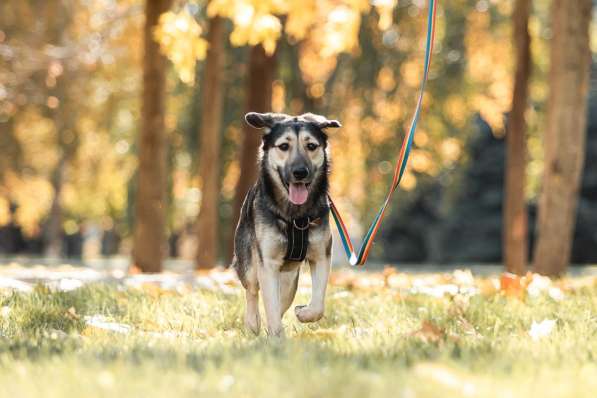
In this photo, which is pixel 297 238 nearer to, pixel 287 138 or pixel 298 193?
pixel 298 193

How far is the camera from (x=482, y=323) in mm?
5137

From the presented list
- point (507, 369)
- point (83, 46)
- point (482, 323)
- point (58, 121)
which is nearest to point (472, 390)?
point (507, 369)

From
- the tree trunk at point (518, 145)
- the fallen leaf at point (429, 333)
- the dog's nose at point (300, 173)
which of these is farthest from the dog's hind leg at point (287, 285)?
the tree trunk at point (518, 145)

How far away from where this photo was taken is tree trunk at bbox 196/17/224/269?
12.8m

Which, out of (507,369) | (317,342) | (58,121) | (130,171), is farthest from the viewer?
(130,171)

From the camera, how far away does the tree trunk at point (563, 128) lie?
948 centimetres

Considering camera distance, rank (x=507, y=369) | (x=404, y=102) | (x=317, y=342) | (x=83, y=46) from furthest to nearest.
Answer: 1. (x=404, y=102)
2. (x=83, y=46)
3. (x=317, y=342)
4. (x=507, y=369)

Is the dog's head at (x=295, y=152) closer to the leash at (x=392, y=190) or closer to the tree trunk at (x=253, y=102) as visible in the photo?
the leash at (x=392, y=190)

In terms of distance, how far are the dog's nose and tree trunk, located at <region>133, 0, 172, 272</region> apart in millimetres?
6902

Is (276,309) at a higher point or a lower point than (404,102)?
lower

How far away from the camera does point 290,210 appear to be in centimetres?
490

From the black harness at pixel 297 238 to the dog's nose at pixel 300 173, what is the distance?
0.81 feet

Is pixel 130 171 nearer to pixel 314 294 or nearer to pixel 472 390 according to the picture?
pixel 314 294

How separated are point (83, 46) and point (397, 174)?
1164 cm
